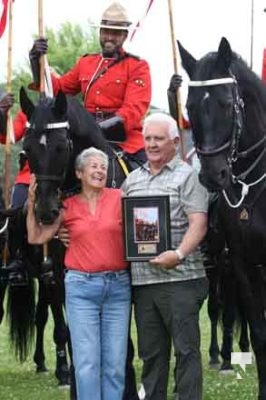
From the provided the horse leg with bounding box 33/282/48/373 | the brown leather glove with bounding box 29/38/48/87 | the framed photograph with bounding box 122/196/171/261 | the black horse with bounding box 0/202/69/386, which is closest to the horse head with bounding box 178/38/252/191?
the framed photograph with bounding box 122/196/171/261

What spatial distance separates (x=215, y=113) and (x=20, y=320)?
458 cm

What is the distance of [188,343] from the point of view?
716 cm

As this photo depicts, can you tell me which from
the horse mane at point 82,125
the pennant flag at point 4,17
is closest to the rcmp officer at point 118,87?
the horse mane at point 82,125

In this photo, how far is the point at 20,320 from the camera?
11219 mm

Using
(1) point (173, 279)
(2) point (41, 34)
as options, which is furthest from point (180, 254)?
(2) point (41, 34)

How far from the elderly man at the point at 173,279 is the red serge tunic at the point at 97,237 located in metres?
0.17

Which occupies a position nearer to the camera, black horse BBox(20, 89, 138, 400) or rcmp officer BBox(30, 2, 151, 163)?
black horse BBox(20, 89, 138, 400)

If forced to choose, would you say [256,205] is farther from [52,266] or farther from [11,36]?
[11,36]

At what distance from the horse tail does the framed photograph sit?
4.31m

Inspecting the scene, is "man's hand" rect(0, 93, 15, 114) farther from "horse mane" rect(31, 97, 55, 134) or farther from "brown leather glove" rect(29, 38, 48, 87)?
"horse mane" rect(31, 97, 55, 134)

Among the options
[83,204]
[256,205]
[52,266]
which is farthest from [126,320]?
[52,266]

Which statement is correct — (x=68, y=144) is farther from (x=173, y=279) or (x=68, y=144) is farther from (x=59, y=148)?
(x=173, y=279)

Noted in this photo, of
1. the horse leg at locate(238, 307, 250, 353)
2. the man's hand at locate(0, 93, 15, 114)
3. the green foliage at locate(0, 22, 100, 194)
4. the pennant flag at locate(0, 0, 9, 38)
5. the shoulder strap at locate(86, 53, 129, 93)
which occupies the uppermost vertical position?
the green foliage at locate(0, 22, 100, 194)

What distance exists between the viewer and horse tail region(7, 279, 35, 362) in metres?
11.2
